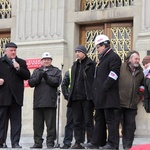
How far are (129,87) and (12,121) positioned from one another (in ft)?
7.88

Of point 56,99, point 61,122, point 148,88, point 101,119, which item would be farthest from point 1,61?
point 61,122

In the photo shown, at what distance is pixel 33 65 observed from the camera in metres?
14.3

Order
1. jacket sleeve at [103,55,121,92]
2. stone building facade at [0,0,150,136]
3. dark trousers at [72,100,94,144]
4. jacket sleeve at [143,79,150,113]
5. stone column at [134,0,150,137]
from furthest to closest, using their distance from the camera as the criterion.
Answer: stone building facade at [0,0,150,136], stone column at [134,0,150,137], dark trousers at [72,100,94,144], jacket sleeve at [103,55,121,92], jacket sleeve at [143,79,150,113]

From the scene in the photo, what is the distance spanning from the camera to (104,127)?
9.55 metres

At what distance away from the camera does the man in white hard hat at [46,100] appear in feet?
34.6

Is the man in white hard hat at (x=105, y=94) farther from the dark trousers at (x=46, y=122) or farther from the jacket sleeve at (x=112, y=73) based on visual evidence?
the dark trousers at (x=46, y=122)

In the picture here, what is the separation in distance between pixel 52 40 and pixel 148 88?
5554 mm

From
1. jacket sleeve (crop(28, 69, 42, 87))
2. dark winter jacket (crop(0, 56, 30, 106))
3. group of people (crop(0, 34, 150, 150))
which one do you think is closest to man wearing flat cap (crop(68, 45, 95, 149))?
group of people (crop(0, 34, 150, 150))

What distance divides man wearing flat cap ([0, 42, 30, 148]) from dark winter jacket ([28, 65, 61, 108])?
0.26m

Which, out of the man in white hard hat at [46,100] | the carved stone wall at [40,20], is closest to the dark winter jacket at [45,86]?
the man in white hard hat at [46,100]

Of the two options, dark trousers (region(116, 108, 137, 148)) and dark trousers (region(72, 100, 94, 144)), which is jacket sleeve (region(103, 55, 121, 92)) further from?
dark trousers (region(72, 100, 94, 144))

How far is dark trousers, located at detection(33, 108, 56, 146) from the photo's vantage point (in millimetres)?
10586

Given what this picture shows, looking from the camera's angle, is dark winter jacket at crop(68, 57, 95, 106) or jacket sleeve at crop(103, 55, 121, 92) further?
dark winter jacket at crop(68, 57, 95, 106)

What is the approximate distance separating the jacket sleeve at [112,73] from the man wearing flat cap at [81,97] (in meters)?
0.84
